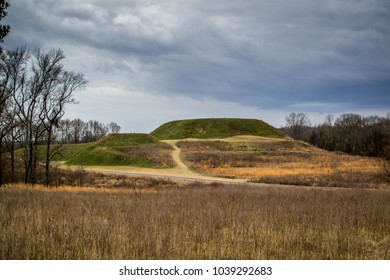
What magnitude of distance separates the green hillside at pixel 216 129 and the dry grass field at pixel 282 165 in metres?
24.5

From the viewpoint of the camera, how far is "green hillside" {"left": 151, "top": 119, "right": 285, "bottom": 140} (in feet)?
382

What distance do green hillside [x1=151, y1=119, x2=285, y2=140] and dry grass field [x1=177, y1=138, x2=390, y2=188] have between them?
80.4ft

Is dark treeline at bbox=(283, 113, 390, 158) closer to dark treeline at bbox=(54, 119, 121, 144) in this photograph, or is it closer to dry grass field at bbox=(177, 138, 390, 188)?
dry grass field at bbox=(177, 138, 390, 188)

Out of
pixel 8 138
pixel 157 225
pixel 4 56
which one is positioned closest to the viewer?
pixel 157 225

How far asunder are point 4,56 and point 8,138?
32.1 feet

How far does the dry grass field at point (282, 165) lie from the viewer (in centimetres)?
3528

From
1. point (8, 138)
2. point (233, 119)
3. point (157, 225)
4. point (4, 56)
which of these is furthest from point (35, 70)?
point (233, 119)

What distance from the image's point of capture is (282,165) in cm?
5675

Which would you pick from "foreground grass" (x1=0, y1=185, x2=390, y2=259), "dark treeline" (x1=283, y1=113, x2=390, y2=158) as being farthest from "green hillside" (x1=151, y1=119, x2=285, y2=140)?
"foreground grass" (x1=0, y1=185, x2=390, y2=259)

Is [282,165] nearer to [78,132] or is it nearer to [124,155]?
[124,155]

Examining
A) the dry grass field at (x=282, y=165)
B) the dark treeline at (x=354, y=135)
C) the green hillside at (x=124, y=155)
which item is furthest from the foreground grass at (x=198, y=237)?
the dark treeline at (x=354, y=135)

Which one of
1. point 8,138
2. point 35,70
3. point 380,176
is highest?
point 35,70

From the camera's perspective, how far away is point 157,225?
29.0 ft
